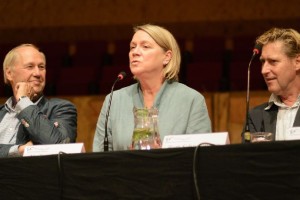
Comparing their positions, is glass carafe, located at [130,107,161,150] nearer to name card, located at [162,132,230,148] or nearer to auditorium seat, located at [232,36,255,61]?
name card, located at [162,132,230,148]

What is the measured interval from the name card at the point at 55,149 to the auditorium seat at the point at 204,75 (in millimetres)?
2486

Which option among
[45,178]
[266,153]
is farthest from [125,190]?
[266,153]

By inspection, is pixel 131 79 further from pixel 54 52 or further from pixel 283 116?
pixel 283 116

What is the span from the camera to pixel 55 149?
221 centimetres

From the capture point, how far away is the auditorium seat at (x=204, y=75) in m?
4.66

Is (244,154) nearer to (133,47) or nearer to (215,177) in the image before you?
(215,177)

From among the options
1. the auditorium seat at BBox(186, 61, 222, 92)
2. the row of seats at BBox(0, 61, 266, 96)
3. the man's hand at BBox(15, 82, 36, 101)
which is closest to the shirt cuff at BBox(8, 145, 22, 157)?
the man's hand at BBox(15, 82, 36, 101)

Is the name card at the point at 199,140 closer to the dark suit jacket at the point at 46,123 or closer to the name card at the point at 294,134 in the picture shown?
the name card at the point at 294,134

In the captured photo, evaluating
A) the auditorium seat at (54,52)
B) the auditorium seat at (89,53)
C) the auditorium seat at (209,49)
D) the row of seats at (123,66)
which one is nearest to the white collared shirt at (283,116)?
the row of seats at (123,66)

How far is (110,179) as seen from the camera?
206 centimetres

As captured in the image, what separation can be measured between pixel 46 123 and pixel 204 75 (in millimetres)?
2207

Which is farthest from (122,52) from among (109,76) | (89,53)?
(109,76)

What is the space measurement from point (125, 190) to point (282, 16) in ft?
13.0

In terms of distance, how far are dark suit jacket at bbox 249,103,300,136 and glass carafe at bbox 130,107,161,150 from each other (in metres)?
0.56
